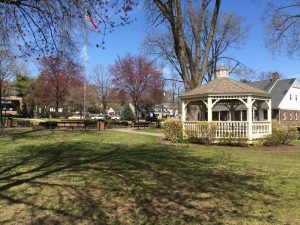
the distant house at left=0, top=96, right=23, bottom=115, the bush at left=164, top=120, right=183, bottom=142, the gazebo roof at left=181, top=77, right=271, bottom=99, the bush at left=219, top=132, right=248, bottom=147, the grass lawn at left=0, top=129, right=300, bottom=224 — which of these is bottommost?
the grass lawn at left=0, top=129, right=300, bottom=224

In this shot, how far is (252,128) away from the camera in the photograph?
65.3 feet

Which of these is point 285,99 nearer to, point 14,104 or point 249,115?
point 249,115

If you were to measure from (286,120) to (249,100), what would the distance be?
106ft

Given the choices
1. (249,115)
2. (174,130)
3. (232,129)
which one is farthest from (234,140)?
(174,130)

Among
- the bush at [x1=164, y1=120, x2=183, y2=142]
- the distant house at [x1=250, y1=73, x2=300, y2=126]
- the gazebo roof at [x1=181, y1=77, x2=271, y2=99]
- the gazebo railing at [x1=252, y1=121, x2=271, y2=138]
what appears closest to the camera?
the gazebo railing at [x1=252, y1=121, x2=271, y2=138]

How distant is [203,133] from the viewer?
19938 millimetres

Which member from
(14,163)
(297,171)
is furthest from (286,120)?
(14,163)

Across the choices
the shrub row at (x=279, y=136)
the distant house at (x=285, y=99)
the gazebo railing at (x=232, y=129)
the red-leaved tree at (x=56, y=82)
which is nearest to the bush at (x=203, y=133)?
the gazebo railing at (x=232, y=129)

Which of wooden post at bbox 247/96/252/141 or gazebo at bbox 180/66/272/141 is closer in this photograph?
wooden post at bbox 247/96/252/141

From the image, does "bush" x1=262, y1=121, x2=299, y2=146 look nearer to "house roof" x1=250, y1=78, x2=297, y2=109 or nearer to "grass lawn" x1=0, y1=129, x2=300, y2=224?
"grass lawn" x1=0, y1=129, x2=300, y2=224

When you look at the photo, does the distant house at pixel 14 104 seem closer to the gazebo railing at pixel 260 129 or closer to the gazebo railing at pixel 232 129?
the gazebo railing at pixel 232 129

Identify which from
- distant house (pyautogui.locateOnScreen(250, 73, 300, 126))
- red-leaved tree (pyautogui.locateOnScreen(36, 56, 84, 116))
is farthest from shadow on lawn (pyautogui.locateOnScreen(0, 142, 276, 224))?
distant house (pyautogui.locateOnScreen(250, 73, 300, 126))

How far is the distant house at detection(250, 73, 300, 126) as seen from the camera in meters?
49.0

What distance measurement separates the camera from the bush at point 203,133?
777 inches
